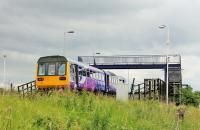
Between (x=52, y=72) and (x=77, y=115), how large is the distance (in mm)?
26058

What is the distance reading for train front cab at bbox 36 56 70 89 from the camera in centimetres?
3950

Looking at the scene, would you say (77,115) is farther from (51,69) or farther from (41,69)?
(41,69)

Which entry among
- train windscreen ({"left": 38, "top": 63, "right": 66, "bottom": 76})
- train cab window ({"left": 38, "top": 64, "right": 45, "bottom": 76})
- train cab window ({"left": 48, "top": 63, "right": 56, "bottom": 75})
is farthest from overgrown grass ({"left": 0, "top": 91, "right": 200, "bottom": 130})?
train cab window ({"left": 38, "top": 64, "right": 45, "bottom": 76})

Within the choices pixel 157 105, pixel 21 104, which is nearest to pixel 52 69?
pixel 157 105

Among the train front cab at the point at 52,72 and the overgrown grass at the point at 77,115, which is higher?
the train front cab at the point at 52,72

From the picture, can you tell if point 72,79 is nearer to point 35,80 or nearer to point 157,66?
point 35,80

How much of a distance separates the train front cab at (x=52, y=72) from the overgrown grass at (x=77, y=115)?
17120 millimetres

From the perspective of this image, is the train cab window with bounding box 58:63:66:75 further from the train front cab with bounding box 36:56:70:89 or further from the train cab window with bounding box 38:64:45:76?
the train cab window with bounding box 38:64:45:76

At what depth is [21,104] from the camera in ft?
46.7

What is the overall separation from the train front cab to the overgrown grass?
1712cm

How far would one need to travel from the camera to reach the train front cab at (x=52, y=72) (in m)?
39.5

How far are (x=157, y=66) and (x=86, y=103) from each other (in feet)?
203

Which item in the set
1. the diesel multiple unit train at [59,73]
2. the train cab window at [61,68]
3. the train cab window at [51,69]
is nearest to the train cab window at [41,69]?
the diesel multiple unit train at [59,73]

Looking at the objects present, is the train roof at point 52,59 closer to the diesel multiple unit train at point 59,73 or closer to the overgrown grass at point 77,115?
the diesel multiple unit train at point 59,73
